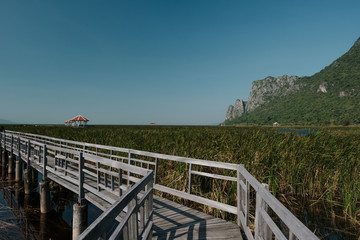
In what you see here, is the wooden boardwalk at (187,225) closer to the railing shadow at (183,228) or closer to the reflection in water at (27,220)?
the railing shadow at (183,228)

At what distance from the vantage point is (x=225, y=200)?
553cm

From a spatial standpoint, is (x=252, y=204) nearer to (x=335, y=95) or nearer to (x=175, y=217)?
(x=175, y=217)

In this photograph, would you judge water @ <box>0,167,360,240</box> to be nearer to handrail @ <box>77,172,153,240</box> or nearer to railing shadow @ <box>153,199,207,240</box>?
railing shadow @ <box>153,199,207,240</box>

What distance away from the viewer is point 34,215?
Result: 7660 mm

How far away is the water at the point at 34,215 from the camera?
20.8 feet

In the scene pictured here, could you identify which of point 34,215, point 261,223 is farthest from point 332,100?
point 34,215

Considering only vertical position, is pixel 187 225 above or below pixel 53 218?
above

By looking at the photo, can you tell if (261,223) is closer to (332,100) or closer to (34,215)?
(34,215)

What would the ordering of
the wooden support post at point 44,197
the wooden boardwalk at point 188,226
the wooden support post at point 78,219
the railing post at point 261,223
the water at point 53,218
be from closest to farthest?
the railing post at point 261,223 → the wooden boardwalk at point 188,226 → the water at point 53,218 → the wooden support post at point 78,219 → the wooden support post at point 44,197

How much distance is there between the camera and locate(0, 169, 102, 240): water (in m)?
6.33

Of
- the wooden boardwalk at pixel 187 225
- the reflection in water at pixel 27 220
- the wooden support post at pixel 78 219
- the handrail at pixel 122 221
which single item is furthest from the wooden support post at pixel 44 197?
the handrail at pixel 122 221

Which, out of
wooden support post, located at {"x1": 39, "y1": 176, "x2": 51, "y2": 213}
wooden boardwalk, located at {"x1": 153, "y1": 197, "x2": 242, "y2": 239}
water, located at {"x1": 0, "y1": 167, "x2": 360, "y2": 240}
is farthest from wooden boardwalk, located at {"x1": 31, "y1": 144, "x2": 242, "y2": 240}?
wooden support post, located at {"x1": 39, "y1": 176, "x2": 51, "y2": 213}

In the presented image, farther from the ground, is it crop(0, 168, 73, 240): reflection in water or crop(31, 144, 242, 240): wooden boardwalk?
crop(31, 144, 242, 240): wooden boardwalk

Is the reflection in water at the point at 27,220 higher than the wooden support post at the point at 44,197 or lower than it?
lower
